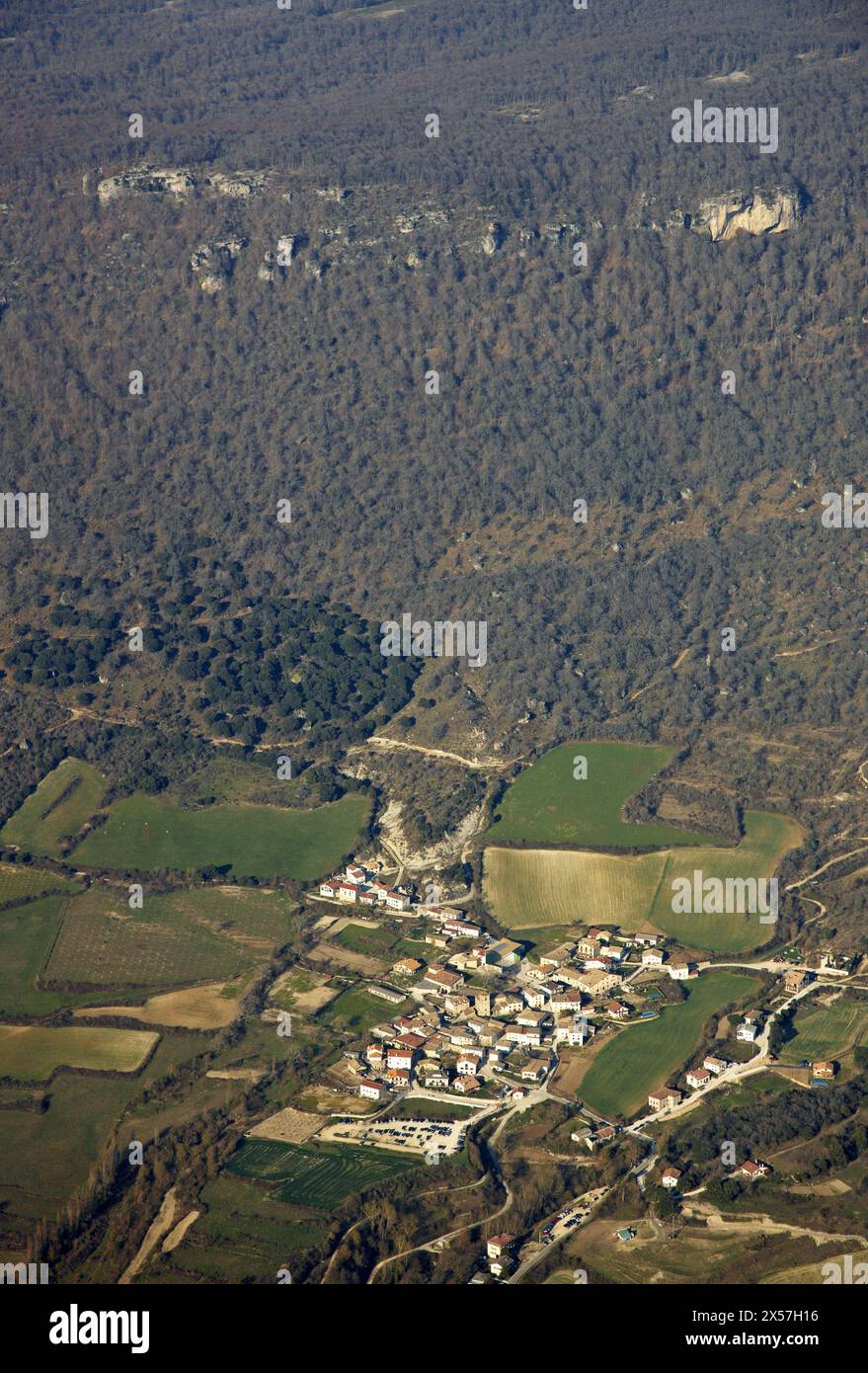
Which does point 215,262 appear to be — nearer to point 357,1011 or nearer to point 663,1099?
point 357,1011

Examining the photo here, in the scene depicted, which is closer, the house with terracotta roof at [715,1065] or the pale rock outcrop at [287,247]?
the house with terracotta roof at [715,1065]

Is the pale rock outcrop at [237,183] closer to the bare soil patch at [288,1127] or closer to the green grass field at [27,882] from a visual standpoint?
the green grass field at [27,882]

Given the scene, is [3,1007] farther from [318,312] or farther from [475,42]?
[475,42]

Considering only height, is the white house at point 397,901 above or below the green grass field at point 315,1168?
above

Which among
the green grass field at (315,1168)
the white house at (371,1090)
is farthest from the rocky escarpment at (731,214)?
the green grass field at (315,1168)

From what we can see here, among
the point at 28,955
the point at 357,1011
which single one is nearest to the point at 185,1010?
the point at 357,1011

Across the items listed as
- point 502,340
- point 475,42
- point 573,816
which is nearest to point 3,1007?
point 573,816
